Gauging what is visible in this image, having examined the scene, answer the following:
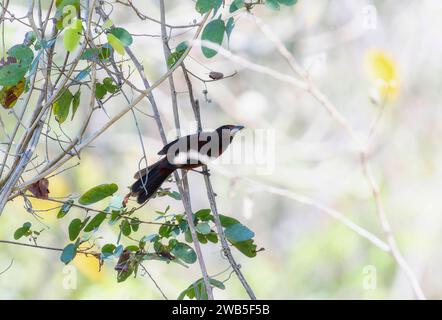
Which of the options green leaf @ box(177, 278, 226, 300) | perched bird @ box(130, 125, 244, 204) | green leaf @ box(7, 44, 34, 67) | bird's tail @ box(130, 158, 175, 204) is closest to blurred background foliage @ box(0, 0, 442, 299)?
perched bird @ box(130, 125, 244, 204)

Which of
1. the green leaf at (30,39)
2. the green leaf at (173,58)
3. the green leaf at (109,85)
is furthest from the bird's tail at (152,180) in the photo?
the green leaf at (30,39)

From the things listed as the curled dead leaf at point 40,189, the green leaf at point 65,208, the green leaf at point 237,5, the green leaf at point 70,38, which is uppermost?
the green leaf at point 237,5

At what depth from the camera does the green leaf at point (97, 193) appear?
2.17m

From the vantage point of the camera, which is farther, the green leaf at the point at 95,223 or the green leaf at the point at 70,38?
the green leaf at the point at 95,223

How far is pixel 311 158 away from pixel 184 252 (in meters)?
4.42

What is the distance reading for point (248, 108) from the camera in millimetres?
5609

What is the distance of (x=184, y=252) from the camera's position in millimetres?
2158

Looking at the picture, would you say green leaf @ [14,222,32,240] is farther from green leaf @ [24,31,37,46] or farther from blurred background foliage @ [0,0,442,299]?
blurred background foliage @ [0,0,442,299]

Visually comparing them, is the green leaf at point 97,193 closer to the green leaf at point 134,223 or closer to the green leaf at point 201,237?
the green leaf at point 134,223

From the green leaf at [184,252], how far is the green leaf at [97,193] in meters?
0.27

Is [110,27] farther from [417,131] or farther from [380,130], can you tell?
[417,131]

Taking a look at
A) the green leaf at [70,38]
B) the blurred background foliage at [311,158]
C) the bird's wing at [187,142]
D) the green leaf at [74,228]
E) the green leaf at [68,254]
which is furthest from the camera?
the blurred background foliage at [311,158]

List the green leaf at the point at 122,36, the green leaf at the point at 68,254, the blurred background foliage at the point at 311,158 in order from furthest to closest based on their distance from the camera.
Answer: the blurred background foliage at the point at 311,158 < the green leaf at the point at 68,254 < the green leaf at the point at 122,36

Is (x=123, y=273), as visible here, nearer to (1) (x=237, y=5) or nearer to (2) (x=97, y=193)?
(2) (x=97, y=193)
